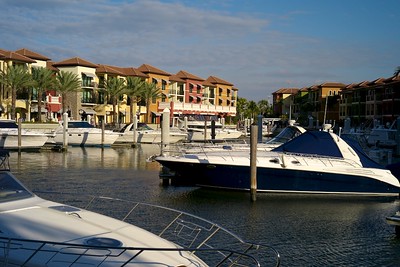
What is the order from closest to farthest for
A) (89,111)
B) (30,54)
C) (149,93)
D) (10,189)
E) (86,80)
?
(10,189)
(30,54)
(89,111)
(86,80)
(149,93)

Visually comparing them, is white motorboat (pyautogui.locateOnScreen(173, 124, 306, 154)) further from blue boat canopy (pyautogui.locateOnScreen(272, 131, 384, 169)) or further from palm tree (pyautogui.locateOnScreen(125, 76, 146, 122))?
palm tree (pyautogui.locateOnScreen(125, 76, 146, 122))

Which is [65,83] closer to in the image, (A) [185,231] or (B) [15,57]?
(B) [15,57]

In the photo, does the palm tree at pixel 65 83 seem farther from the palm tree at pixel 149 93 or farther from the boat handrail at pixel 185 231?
the boat handrail at pixel 185 231

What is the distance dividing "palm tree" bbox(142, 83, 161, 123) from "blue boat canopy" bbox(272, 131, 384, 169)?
61138 millimetres

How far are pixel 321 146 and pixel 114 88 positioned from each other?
194 ft

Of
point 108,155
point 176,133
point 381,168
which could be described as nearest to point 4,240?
point 381,168

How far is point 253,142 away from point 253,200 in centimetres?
208

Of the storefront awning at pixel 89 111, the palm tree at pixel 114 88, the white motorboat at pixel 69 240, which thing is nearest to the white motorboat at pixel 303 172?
the white motorboat at pixel 69 240

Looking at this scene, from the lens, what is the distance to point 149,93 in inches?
3201

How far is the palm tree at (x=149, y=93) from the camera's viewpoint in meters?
80.9

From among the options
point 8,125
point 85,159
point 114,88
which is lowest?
point 85,159

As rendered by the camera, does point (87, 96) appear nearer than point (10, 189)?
No

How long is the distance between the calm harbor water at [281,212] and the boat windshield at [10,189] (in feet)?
19.9

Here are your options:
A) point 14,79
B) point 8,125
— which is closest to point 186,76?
Result: point 14,79
